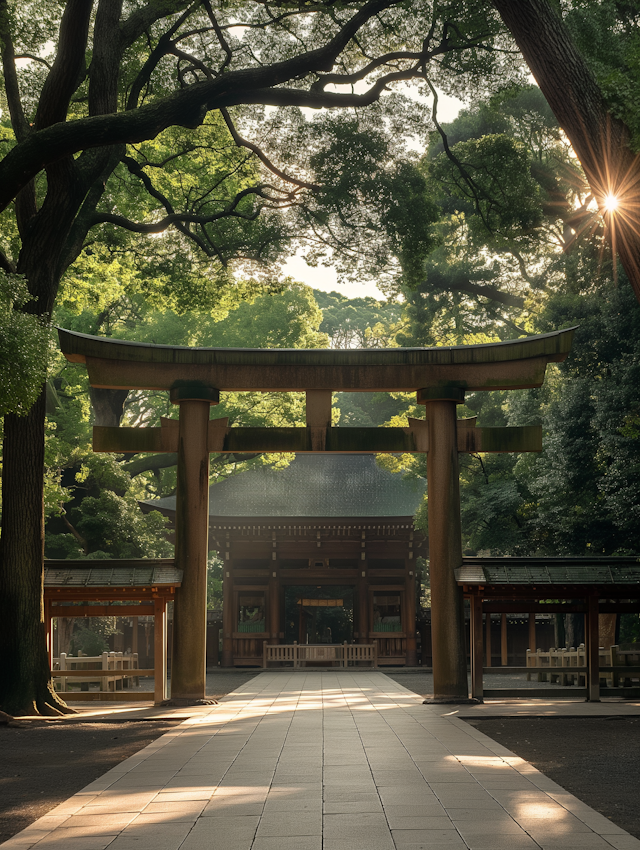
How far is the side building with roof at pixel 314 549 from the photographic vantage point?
24297 mm

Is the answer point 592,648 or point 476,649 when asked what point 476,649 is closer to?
point 476,649

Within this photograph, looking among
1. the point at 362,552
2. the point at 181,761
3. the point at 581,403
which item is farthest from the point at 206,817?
the point at 362,552

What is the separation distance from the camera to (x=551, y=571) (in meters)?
12.6

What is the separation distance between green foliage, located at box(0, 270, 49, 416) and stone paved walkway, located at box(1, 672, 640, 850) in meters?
3.72

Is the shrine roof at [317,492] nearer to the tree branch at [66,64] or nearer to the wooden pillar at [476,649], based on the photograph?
the wooden pillar at [476,649]

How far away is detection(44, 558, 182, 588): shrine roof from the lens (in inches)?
475

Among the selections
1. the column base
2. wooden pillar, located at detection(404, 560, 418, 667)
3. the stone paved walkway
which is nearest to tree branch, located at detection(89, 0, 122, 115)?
the stone paved walkway

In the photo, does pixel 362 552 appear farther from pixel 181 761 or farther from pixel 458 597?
pixel 181 761

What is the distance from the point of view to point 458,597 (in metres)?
12.4

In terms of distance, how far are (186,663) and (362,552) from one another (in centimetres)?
1335

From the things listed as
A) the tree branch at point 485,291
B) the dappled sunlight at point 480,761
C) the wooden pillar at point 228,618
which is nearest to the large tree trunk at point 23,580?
the dappled sunlight at point 480,761

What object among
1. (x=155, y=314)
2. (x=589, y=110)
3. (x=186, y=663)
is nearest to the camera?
(x=589, y=110)

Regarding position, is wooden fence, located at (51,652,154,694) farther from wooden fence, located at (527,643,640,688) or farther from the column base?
wooden fence, located at (527,643,640,688)

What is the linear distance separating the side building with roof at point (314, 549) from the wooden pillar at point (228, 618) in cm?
3
